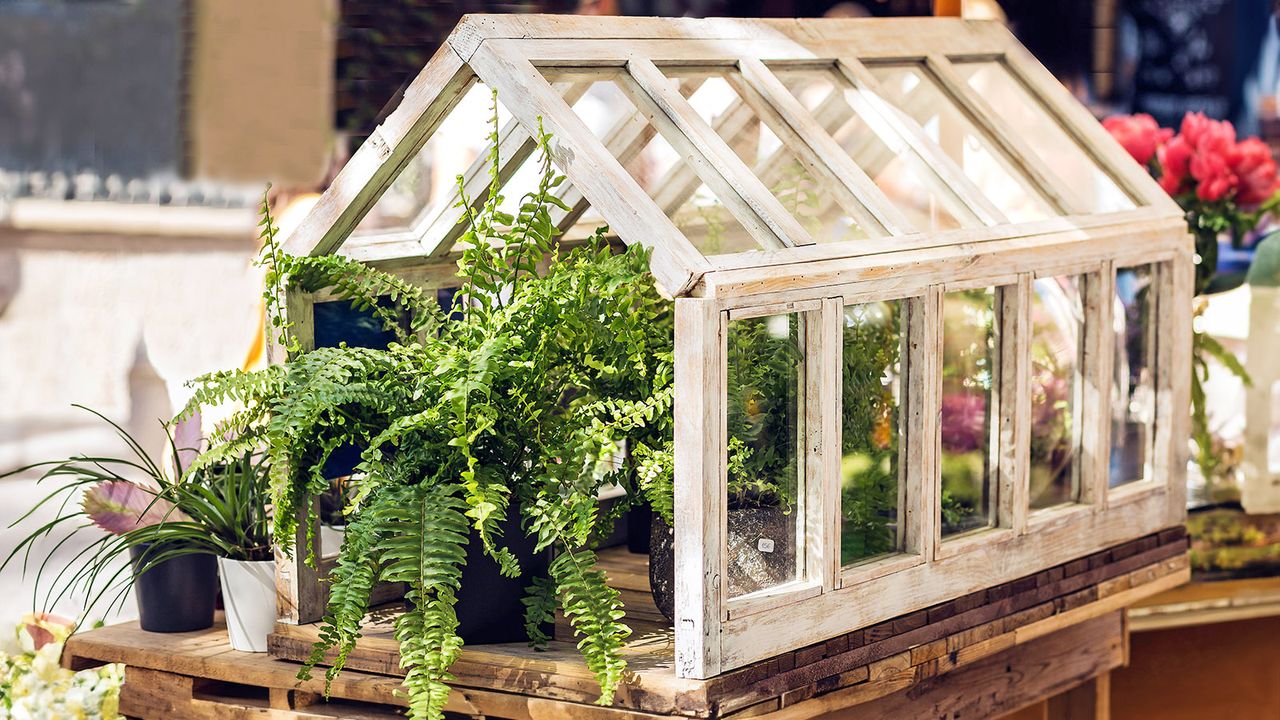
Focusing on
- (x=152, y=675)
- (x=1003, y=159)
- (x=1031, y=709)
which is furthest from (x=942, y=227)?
(x=152, y=675)

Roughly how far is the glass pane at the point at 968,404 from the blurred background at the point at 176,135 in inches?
92.5

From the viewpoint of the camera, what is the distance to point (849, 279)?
2.06m

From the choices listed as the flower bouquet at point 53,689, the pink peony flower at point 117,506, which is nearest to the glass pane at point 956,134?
the pink peony flower at point 117,506

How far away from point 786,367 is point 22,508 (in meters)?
3.98

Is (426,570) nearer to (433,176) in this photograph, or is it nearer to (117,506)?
(117,506)

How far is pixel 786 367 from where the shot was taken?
2.02m

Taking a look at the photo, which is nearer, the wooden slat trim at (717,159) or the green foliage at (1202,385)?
the wooden slat trim at (717,159)

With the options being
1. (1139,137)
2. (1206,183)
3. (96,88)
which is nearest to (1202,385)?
(1206,183)

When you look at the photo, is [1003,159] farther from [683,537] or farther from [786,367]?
[683,537]

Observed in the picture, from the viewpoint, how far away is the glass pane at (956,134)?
2598 millimetres

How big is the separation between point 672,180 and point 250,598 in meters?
0.92

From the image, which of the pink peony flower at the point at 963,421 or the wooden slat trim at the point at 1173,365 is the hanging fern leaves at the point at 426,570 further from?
the wooden slat trim at the point at 1173,365

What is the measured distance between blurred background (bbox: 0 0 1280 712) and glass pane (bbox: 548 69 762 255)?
2.07m

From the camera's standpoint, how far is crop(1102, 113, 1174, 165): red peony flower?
130 inches
